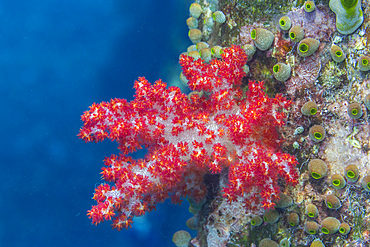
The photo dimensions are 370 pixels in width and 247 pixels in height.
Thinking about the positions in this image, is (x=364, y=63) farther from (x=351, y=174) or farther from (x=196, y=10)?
(x=196, y=10)

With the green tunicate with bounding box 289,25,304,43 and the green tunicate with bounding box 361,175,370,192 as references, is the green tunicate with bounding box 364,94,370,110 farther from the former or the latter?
the green tunicate with bounding box 289,25,304,43

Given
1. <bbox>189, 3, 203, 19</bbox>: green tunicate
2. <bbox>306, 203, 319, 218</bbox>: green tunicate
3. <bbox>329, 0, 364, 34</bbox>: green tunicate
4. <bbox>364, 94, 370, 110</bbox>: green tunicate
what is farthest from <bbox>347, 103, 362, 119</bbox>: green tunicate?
<bbox>189, 3, 203, 19</bbox>: green tunicate

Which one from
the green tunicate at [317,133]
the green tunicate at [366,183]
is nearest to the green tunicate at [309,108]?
the green tunicate at [317,133]

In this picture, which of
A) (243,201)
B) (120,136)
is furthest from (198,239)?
(120,136)

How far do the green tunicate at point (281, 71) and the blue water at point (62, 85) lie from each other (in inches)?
72.8

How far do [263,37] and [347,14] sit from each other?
68 centimetres

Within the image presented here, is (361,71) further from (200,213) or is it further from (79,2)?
(79,2)

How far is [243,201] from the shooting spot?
275cm

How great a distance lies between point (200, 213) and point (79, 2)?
3150mm

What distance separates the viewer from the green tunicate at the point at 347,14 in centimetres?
207

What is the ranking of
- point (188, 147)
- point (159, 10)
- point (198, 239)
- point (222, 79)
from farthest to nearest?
point (159, 10) < point (198, 239) < point (222, 79) < point (188, 147)

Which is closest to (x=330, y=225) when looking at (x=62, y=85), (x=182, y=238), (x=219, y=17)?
(x=182, y=238)

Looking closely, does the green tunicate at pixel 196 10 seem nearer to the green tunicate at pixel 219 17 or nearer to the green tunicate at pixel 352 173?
the green tunicate at pixel 219 17

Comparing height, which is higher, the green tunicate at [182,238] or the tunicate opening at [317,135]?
the green tunicate at [182,238]
